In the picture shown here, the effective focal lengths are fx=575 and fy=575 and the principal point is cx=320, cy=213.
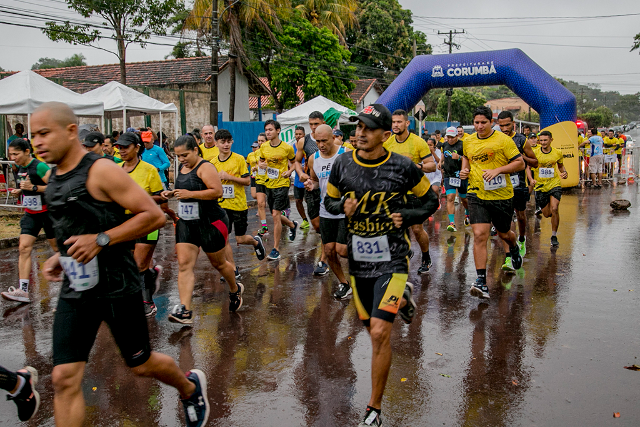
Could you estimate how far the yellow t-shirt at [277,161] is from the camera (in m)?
9.63

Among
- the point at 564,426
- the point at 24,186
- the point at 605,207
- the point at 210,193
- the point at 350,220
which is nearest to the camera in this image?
the point at 564,426

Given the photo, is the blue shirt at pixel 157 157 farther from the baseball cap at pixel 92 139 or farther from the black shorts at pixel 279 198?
the baseball cap at pixel 92 139

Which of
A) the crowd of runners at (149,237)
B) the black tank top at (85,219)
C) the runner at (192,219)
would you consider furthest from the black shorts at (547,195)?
the black tank top at (85,219)

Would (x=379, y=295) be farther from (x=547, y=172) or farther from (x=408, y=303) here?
(x=547, y=172)

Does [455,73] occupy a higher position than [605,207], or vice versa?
[455,73]

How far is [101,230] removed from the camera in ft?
10.0

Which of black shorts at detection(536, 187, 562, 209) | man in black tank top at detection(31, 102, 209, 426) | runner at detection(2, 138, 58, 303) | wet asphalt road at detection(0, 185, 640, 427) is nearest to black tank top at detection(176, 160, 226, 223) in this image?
wet asphalt road at detection(0, 185, 640, 427)

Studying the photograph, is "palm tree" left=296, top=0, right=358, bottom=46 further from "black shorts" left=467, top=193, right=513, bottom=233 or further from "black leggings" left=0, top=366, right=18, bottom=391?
"black leggings" left=0, top=366, right=18, bottom=391

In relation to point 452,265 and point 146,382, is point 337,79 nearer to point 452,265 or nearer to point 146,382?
point 452,265

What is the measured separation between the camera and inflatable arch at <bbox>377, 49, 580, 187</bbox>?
17.7 m

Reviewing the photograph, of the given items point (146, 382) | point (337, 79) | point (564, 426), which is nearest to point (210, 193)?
point (146, 382)

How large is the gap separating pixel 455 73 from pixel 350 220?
15775 millimetres

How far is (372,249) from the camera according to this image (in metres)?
3.84

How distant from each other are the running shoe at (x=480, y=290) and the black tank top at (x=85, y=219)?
4.52 metres
